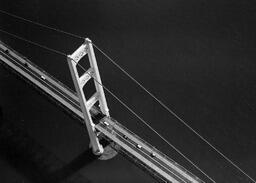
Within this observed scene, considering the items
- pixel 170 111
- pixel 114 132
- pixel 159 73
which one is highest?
pixel 159 73

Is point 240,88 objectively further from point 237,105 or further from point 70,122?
point 70,122

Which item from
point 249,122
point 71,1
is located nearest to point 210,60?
point 249,122

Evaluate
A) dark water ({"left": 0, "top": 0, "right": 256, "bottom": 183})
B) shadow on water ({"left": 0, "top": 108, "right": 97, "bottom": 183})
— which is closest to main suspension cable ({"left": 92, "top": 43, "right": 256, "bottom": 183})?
dark water ({"left": 0, "top": 0, "right": 256, "bottom": 183})

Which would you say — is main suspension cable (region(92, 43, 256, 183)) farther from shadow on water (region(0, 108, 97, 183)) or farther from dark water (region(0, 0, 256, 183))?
shadow on water (region(0, 108, 97, 183))

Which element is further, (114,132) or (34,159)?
(34,159)

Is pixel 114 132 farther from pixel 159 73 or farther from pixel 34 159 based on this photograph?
pixel 159 73

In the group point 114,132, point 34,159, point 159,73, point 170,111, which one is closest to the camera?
point 114,132

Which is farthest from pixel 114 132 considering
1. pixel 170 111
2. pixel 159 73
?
pixel 159 73
